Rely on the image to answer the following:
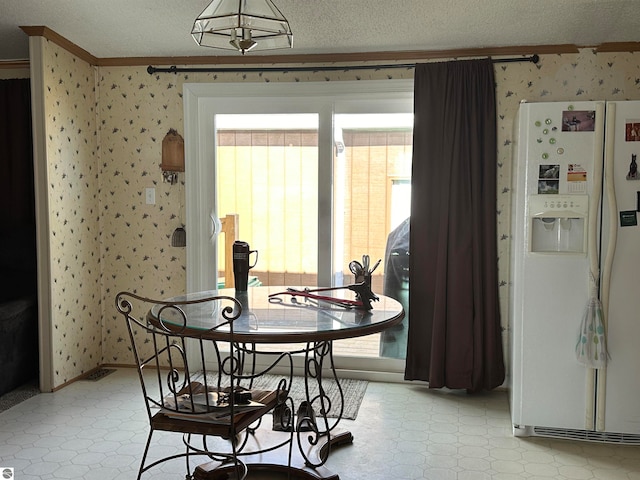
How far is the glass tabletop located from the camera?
7.25 feet

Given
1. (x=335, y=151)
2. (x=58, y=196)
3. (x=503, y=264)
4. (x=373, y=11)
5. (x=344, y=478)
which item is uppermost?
(x=373, y=11)

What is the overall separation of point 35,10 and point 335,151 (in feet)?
6.49

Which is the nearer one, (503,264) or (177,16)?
(177,16)

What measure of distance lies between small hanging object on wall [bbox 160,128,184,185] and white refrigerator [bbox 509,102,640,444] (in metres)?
2.28

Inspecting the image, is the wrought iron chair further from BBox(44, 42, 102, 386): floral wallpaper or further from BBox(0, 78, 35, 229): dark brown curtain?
BBox(0, 78, 35, 229): dark brown curtain

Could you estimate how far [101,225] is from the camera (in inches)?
172

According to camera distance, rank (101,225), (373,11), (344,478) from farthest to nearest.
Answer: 1. (101,225)
2. (373,11)
3. (344,478)

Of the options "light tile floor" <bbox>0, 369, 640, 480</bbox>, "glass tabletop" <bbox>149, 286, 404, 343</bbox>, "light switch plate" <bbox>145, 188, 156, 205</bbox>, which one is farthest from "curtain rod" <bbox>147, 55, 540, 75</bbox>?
"light tile floor" <bbox>0, 369, 640, 480</bbox>

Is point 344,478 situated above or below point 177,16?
below

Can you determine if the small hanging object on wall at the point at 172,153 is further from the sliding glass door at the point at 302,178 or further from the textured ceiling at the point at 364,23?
the textured ceiling at the point at 364,23

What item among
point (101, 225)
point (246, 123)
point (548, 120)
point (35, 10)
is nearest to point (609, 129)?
point (548, 120)

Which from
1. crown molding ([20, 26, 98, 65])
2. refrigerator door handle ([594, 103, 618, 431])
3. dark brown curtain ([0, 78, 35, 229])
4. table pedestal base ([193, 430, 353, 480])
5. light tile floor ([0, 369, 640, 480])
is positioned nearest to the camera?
table pedestal base ([193, 430, 353, 480])

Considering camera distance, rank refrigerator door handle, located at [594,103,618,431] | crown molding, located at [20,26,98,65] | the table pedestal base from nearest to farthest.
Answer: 1. the table pedestal base
2. refrigerator door handle, located at [594,103,618,431]
3. crown molding, located at [20,26,98,65]

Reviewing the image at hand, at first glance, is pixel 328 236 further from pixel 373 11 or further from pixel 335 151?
pixel 373 11
